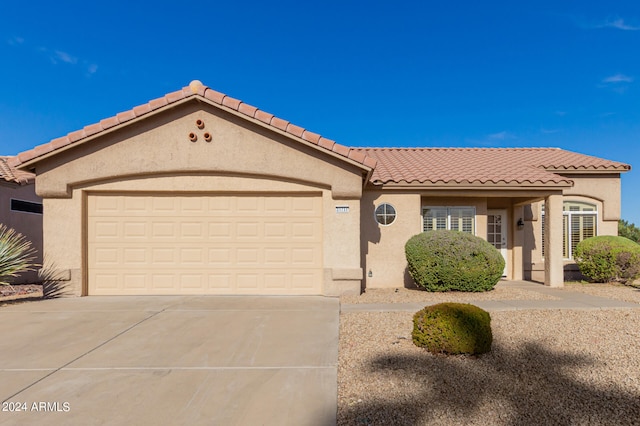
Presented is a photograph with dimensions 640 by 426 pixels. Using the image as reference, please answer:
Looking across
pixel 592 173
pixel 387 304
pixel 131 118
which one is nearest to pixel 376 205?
pixel 387 304

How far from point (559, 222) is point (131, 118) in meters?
11.9

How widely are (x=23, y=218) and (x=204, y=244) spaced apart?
29.0 feet

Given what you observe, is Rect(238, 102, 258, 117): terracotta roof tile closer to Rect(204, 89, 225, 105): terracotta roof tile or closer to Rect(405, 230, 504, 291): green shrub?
Rect(204, 89, 225, 105): terracotta roof tile

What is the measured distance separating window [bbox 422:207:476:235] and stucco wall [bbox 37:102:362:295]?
3.43m

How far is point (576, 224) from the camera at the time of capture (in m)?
13.0

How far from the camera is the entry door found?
12.5 metres

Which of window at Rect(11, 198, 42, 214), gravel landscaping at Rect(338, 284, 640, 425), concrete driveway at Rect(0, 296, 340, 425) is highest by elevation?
window at Rect(11, 198, 42, 214)

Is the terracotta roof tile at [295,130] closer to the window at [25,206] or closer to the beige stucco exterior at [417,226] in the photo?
the beige stucco exterior at [417,226]

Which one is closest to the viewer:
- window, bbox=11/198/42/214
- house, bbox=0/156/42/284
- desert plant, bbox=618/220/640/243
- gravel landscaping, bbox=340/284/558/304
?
gravel landscaping, bbox=340/284/558/304

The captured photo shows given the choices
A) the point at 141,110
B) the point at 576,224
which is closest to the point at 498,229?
the point at 576,224

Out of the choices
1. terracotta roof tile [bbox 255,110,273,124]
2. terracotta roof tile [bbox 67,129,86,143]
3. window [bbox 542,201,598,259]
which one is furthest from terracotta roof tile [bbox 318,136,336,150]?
window [bbox 542,201,598,259]

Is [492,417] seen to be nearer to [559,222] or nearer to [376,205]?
[376,205]

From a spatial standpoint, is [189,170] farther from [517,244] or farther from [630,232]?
[630,232]

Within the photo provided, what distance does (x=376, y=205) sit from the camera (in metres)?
10.4
